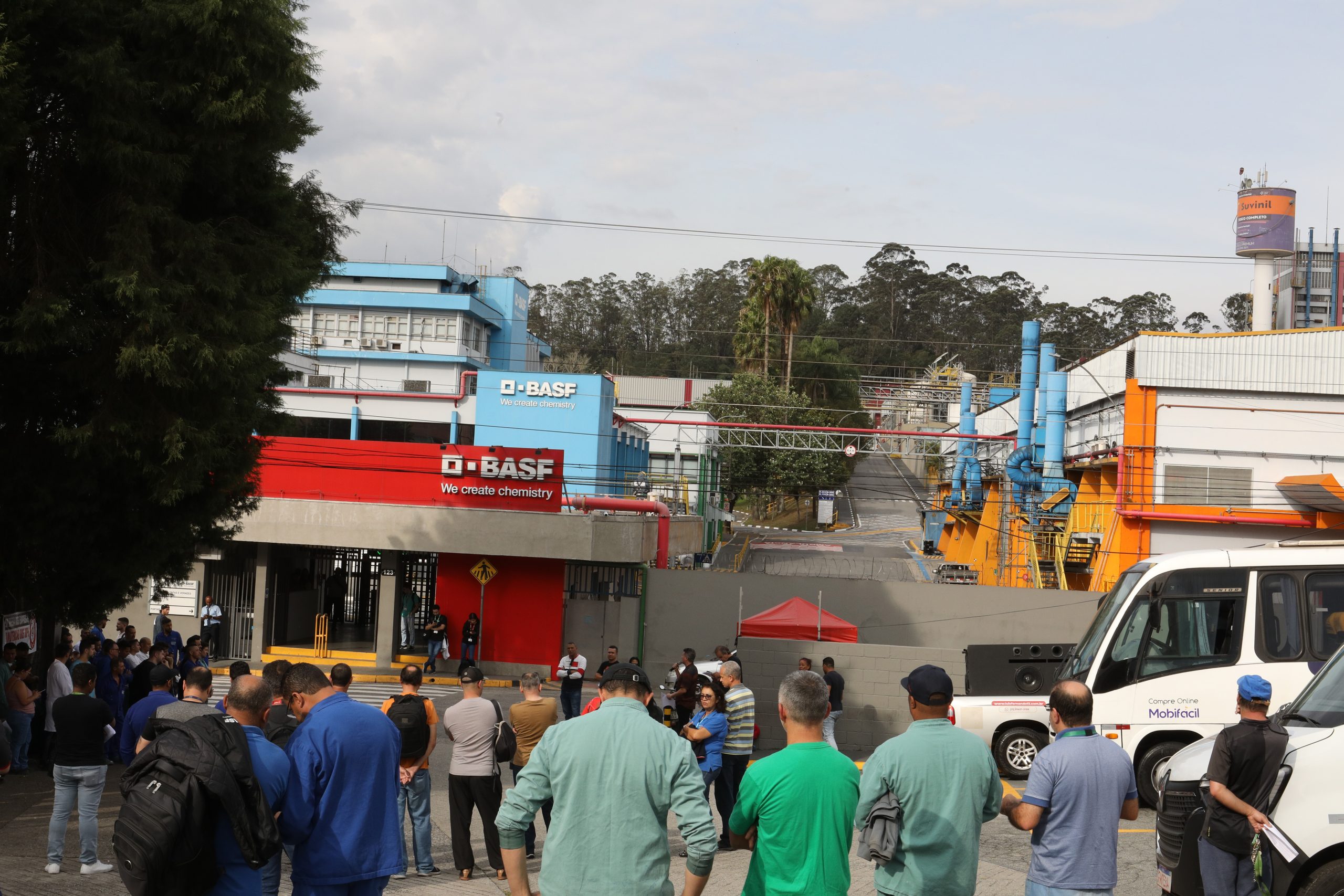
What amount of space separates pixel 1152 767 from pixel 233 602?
22.6 metres

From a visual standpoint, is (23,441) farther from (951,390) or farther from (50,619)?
(951,390)

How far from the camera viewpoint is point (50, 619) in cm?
1433

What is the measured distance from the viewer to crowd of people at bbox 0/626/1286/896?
4383mm

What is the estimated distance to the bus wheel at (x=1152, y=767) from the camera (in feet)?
41.3

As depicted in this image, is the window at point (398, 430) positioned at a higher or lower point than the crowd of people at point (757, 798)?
higher

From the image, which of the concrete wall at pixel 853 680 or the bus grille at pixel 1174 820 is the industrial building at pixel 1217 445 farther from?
the bus grille at pixel 1174 820

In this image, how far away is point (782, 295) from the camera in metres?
64.8

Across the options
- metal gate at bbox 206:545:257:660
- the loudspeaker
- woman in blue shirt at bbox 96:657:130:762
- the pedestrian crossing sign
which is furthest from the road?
woman in blue shirt at bbox 96:657:130:762

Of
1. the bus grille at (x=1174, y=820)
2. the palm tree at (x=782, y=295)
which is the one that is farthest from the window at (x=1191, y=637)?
the palm tree at (x=782, y=295)

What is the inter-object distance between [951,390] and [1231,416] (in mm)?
35778

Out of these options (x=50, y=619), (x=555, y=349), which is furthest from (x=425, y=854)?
(x=555, y=349)

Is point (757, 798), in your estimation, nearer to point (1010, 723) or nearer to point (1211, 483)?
point (1010, 723)

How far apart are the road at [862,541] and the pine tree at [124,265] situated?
2172cm

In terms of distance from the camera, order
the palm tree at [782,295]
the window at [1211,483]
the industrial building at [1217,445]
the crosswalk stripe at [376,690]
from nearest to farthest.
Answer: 1. the crosswalk stripe at [376,690]
2. the industrial building at [1217,445]
3. the window at [1211,483]
4. the palm tree at [782,295]
